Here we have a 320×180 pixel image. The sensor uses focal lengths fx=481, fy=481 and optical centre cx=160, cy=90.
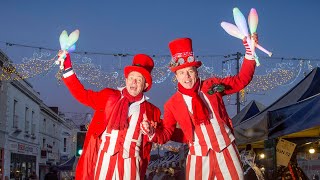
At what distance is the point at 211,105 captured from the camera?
4.18 metres

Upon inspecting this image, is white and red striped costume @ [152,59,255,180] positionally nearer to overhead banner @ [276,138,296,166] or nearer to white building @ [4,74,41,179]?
overhead banner @ [276,138,296,166]

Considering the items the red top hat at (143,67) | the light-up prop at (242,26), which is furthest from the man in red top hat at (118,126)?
the light-up prop at (242,26)

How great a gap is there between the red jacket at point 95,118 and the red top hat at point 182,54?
1.71 feet

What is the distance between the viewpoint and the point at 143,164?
4383mm

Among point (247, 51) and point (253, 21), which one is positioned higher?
point (253, 21)

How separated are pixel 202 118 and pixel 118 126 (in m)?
0.75

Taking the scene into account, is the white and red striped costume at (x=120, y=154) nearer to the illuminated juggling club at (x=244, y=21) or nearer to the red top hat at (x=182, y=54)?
the red top hat at (x=182, y=54)

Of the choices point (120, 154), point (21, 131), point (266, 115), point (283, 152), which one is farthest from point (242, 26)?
point (21, 131)

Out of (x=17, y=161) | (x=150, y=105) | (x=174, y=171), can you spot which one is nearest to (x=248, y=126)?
(x=150, y=105)

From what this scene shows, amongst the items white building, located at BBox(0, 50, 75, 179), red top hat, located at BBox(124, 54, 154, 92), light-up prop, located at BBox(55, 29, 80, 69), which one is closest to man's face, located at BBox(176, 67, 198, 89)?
red top hat, located at BBox(124, 54, 154, 92)

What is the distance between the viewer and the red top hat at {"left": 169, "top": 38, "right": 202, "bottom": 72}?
422cm

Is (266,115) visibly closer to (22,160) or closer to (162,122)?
(162,122)

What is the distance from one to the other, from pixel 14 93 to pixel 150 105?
→ 22.3 m

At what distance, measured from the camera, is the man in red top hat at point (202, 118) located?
158 inches
